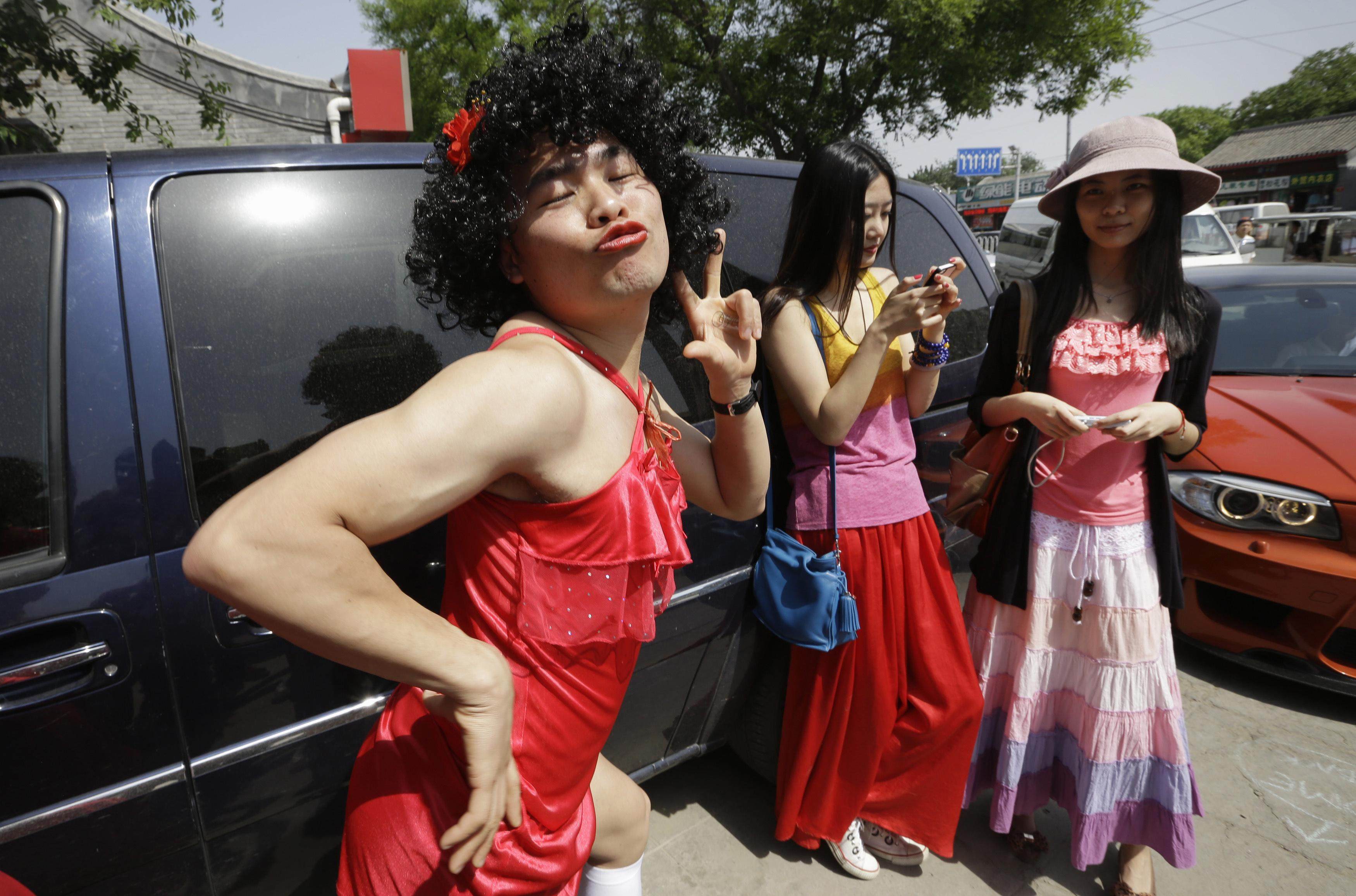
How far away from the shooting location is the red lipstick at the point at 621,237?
44.3 inches

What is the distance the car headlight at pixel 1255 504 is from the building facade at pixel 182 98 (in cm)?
1156

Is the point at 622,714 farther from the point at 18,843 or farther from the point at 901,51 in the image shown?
the point at 901,51

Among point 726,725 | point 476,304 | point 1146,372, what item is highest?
point 476,304

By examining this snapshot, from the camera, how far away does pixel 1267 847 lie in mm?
2332

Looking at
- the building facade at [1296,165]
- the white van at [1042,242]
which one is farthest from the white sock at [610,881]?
the building facade at [1296,165]

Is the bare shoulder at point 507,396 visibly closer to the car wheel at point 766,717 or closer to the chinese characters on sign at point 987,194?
the car wheel at point 766,717

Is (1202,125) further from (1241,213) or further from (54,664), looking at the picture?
(54,664)

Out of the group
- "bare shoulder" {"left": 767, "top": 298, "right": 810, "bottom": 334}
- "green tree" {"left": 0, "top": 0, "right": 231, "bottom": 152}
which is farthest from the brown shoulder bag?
"green tree" {"left": 0, "top": 0, "right": 231, "bottom": 152}

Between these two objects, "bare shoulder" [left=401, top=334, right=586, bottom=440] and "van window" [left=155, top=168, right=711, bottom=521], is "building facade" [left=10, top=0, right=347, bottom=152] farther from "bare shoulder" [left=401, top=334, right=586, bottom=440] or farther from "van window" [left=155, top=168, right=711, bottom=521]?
"bare shoulder" [left=401, top=334, right=586, bottom=440]

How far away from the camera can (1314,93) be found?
163 feet

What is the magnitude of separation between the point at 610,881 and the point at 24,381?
1338 millimetres

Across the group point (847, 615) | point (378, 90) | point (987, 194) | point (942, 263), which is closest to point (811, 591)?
point (847, 615)

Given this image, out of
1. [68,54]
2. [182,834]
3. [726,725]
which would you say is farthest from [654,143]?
[68,54]

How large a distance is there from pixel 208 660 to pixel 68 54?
429 centimetres
